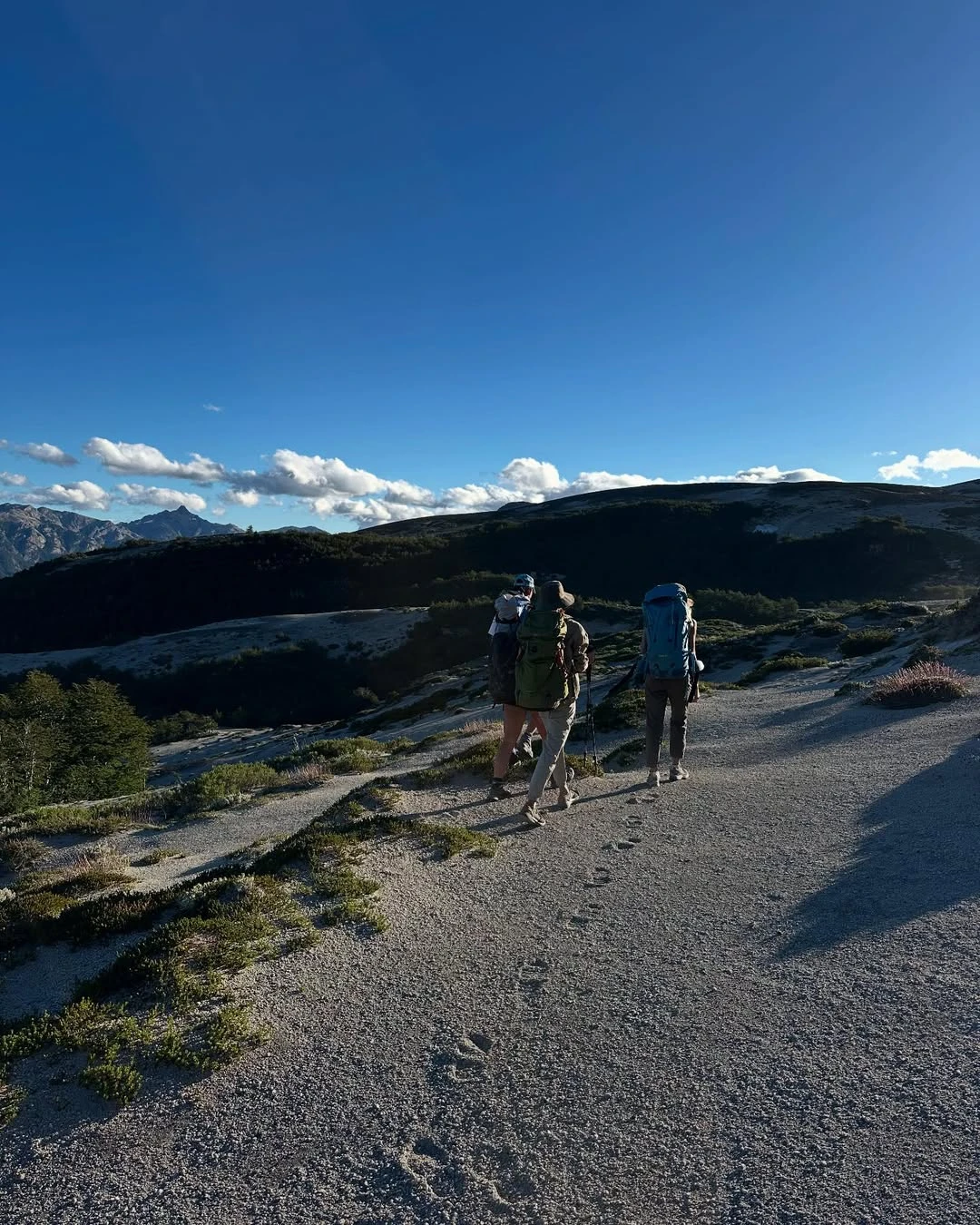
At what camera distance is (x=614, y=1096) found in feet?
11.1

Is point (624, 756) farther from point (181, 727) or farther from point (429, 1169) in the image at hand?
point (181, 727)

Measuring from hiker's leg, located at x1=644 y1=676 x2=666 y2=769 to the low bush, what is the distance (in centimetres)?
616

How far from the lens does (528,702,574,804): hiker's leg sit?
24.0 ft

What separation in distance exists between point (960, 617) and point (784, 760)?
39.5 ft

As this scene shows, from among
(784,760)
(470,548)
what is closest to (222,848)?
(784,760)

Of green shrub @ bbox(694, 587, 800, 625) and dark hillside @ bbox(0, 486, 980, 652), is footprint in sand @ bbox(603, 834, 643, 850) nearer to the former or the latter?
green shrub @ bbox(694, 587, 800, 625)

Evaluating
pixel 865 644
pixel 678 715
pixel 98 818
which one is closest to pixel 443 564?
pixel 865 644

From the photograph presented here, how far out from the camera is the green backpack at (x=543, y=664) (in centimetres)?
710

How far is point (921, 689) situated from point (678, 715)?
20.1 feet

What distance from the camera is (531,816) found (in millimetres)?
7453

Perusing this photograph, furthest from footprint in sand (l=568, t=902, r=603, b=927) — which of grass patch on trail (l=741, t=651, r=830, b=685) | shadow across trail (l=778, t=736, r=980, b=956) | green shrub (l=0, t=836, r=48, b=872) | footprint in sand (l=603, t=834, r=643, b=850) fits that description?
grass patch on trail (l=741, t=651, r=830, b=685)

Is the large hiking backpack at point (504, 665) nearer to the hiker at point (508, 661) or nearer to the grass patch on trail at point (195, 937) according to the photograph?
Result: the hiker at point (508, 661)

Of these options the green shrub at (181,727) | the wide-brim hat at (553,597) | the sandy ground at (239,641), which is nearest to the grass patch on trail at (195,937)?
the wide-brim hat at (553,597)

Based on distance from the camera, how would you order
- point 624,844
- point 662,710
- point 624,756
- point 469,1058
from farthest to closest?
1. point 624,756
2. point 662,710
3. point 624,844
4. point 469,1058
